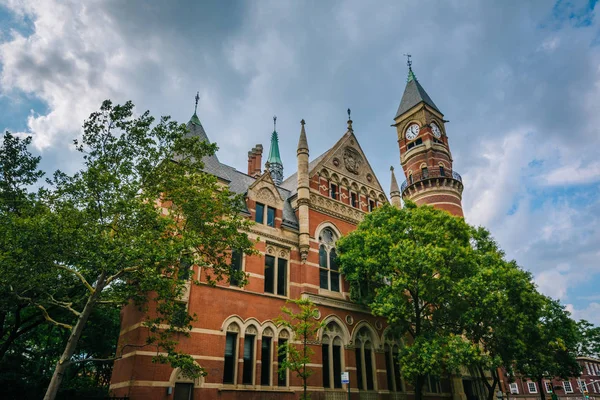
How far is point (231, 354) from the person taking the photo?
19.3 meters

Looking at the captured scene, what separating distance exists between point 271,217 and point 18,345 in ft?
55.1

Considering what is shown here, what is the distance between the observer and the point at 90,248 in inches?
515

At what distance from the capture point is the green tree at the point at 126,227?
12.9 m

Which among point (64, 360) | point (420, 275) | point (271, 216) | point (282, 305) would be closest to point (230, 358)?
point (282, 305)

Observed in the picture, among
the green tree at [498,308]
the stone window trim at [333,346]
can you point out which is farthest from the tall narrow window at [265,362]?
the green tree at [498,308]

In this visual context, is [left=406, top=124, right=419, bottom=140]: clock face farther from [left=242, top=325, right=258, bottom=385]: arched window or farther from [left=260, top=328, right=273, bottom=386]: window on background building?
[left=242, top=325, right=258, bottom=385]: arched window

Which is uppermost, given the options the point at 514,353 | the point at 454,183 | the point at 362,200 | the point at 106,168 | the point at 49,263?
the point at 454,183

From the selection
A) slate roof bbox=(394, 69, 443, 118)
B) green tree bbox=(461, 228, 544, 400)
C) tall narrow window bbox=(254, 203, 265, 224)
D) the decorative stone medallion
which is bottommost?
green tree bbox=(461, 228, 544, 400)

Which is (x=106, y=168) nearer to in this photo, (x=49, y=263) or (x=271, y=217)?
(x=49, y=263)

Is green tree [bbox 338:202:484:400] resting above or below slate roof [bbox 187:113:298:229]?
below

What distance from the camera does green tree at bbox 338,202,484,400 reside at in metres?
19.1

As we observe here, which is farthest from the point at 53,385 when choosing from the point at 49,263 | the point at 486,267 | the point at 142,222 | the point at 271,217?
the point at 486,267

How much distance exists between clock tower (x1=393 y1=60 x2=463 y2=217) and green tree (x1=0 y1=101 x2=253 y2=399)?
27.4 m

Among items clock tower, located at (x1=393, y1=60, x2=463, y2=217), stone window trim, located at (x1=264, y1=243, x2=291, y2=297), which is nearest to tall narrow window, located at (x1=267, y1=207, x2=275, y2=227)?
stone window trim, located at (x1=264, y1=243, x2=291, y2=297)
